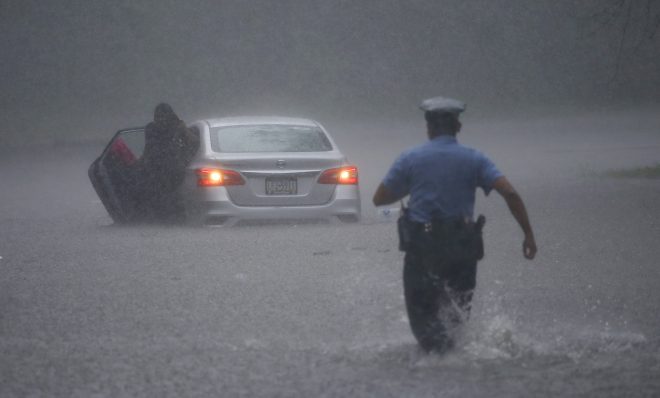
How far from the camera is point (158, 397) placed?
6242 mm

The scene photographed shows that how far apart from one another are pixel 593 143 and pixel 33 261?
1342 inches

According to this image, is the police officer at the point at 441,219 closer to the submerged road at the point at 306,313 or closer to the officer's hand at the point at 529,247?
the officer's hand at the point at 529,247

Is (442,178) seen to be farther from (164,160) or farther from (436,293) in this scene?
(164,160)

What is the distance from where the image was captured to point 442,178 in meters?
6.74

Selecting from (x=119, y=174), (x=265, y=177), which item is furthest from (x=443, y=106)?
(x=119, y=174)

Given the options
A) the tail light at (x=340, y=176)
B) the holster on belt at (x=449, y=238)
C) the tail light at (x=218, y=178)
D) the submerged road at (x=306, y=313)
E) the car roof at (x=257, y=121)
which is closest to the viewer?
the submerged road at (x=306, y=313)

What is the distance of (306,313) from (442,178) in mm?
2347

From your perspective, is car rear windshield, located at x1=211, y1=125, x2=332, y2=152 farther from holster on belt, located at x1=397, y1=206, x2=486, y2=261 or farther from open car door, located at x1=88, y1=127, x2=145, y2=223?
holster on belt, located at x1=397, y1=206, x2=486, y2=261

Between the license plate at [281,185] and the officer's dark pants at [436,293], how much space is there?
288 inches

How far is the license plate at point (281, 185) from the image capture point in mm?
14070

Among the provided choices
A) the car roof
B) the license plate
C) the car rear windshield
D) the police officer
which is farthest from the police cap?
the car roof

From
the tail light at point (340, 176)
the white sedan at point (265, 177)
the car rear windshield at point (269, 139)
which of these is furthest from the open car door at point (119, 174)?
the tail light at point (340, 176)

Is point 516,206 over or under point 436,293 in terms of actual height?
over

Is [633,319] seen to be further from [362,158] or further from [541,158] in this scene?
[362,158]
